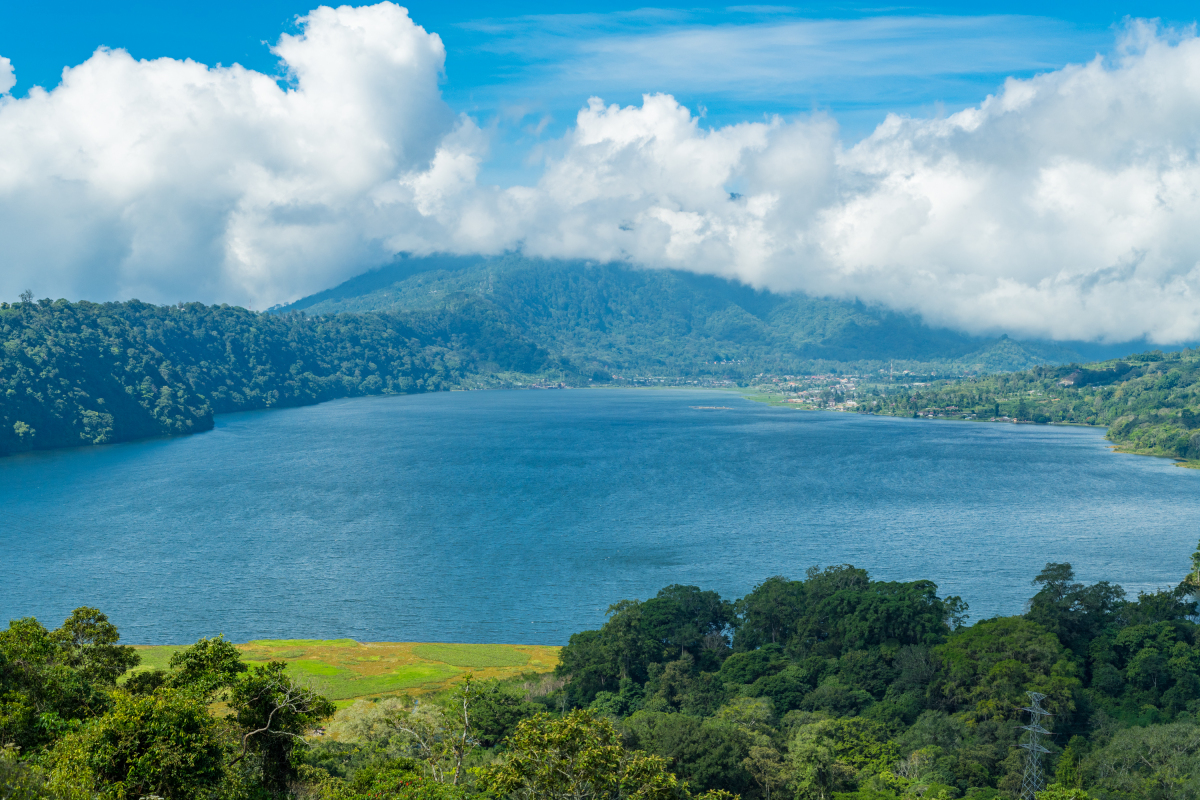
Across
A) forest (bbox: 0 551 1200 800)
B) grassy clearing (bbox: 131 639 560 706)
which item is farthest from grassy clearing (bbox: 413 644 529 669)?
forest (bbox: 0 551 1200 800)

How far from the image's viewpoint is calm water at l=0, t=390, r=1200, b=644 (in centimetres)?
5725

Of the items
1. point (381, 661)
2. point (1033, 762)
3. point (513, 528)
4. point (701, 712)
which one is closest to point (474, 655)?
point (381, 661)

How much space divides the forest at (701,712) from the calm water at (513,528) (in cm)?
1117

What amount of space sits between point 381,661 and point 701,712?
63.1 ft

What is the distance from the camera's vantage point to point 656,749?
2947 cm

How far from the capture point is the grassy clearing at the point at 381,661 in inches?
1713

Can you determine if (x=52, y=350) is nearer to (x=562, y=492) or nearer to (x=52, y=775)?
(x=562, y=492)

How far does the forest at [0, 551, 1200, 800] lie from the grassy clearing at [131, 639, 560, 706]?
287 centimetres

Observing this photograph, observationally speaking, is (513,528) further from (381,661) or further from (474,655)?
(381,661)

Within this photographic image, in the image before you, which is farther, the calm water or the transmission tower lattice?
the calm water

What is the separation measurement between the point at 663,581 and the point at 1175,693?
1261 inches

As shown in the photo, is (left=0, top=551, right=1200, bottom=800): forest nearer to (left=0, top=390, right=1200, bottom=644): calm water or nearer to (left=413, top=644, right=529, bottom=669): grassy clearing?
(left=413, top=644, right=529, bottom=669): grassy clearing

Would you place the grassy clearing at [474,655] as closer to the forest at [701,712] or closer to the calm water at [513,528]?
the calm water at [513,528]

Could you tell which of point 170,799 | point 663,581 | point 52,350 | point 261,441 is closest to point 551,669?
point 663,581
